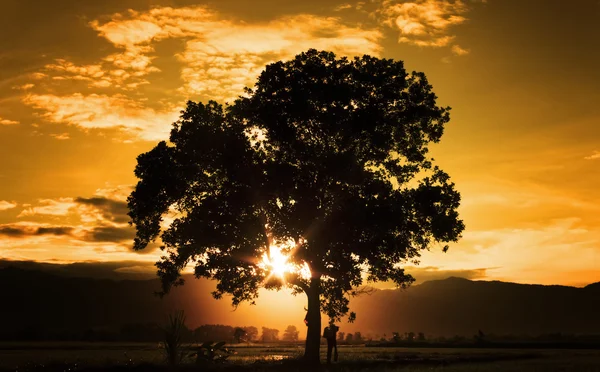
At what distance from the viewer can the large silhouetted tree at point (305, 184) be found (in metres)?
34.1

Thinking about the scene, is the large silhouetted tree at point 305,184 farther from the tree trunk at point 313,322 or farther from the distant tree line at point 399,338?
the distant tree line at point 399,338

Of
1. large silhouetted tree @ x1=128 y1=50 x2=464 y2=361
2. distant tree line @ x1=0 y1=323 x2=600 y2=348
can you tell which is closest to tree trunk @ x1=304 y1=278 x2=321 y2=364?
large silhouetted tree @ x1=128 y1=50 x2=464 y2=361

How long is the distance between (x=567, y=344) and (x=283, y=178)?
36255 mm

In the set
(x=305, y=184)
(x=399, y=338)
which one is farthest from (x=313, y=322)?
(x=399, y=338)

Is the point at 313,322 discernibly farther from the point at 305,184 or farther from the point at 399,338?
the point at 399,338

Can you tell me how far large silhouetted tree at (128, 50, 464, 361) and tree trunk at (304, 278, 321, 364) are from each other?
8 centimetres

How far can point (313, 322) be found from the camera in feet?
118

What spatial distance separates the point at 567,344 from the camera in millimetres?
54500

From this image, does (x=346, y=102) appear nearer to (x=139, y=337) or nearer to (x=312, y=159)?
(x=312, y=159)

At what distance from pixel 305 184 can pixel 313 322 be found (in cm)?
851

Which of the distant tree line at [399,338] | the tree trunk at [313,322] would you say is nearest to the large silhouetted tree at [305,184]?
the tree trunk at [313,322]

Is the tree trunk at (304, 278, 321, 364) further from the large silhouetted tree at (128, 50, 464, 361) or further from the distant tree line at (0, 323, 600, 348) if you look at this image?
the distant tree line at (0, 323, 600, 348)

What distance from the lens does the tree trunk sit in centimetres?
3378

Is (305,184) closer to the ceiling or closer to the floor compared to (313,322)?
closer to the ceiling
